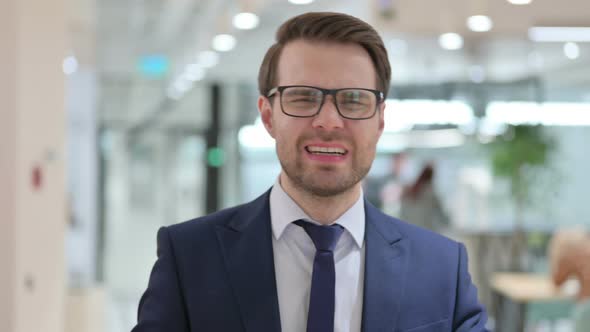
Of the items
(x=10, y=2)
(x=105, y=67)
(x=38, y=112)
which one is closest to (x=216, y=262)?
(x=10, y=2)

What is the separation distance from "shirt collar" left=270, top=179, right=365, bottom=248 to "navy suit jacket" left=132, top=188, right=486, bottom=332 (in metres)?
0.02

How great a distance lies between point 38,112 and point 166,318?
171 inches

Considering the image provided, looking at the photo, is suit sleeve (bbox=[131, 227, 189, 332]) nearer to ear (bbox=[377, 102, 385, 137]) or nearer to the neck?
the neck

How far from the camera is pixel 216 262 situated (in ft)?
5.73

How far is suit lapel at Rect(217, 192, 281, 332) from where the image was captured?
5.54ft

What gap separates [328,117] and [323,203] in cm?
19

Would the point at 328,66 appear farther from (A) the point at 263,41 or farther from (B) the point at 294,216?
(A) the point at 263,41

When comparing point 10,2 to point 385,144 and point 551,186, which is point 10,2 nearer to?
point 385,144

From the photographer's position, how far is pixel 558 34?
8.83m

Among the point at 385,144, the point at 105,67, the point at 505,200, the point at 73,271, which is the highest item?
the point at 105,67

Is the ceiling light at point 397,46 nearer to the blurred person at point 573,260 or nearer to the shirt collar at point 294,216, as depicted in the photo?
the blurred person at point 573,260

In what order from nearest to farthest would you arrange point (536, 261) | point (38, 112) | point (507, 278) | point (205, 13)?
point (38, 112) < point (507, 278) < point (536, 261) < point (205, 13)

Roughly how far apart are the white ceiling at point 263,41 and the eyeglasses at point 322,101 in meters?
4.61

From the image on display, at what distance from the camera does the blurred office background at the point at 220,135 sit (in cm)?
579
